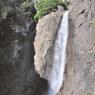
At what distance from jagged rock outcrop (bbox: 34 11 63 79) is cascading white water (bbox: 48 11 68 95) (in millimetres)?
141

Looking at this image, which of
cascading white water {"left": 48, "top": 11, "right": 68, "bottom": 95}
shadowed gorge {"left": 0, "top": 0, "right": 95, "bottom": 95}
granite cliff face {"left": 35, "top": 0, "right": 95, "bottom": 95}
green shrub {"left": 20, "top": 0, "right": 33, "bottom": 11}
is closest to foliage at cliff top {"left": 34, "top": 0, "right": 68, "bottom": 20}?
shadowed gorge {"left": 0, "top": 0, "right": 95, "bottom": 95}

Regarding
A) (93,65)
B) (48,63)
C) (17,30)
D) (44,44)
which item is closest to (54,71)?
(48,63)

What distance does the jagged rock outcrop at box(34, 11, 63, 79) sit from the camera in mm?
9227

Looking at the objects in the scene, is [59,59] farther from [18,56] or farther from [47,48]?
[18,56]

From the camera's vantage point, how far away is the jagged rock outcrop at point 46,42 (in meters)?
9.23

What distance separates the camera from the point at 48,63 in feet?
30.2

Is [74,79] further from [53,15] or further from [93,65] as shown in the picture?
[53,15]

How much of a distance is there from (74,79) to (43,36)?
1.96 m

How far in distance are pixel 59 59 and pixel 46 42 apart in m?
0.68

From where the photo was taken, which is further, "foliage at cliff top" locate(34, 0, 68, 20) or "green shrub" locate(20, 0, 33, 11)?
"green shrub" locate(20, 0, 33, 11)

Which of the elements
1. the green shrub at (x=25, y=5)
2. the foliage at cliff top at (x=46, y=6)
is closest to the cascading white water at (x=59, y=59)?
the foliage at cliff top at (x=46, y=6)

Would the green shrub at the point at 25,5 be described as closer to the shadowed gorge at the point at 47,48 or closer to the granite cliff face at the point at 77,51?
the shadowed gorge at the point at 47,48

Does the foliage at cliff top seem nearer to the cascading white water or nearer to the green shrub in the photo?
the green shrub

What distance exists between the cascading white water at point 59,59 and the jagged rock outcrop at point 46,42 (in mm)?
141
